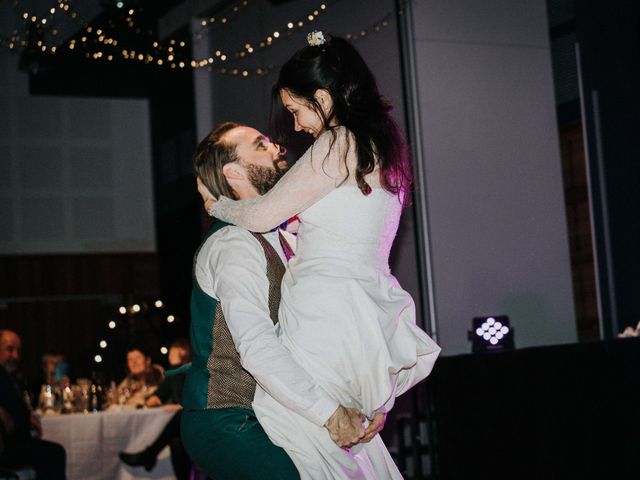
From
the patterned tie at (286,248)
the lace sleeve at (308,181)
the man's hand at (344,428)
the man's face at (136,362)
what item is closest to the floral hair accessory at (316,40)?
the lace sleeve at (308,181)

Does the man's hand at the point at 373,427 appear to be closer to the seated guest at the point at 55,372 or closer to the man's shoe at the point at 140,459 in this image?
the man's shoe at the point at 140,459

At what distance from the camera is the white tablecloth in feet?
18.8

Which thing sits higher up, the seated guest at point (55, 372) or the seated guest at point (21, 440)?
the seated guest at point (55, 372)

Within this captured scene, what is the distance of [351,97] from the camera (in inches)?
72.0

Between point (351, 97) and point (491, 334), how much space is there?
10.9ft

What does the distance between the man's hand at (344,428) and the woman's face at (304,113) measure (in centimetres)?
56

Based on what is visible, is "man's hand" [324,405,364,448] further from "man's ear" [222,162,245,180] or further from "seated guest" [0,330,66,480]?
"seated guest" [0,330,66,480]

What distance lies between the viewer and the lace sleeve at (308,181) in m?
1.75

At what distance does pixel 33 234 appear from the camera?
36.7 ft

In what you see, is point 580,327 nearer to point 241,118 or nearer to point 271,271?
point 241,118

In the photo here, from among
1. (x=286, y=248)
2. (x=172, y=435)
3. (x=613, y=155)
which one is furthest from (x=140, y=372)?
(x=286, y=248)

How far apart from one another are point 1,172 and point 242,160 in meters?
9.57

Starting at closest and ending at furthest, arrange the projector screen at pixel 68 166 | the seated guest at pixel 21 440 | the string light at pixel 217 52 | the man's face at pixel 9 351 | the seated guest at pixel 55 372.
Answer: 1. the seated guest at pixel 21 440
2. the string light at pixel 217 52
3. the seated guest at pixel 55 372
4. the man's face at pixel 9 351
5. the projector screen at pixel 68 166

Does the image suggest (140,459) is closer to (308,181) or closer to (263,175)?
(263,175)
